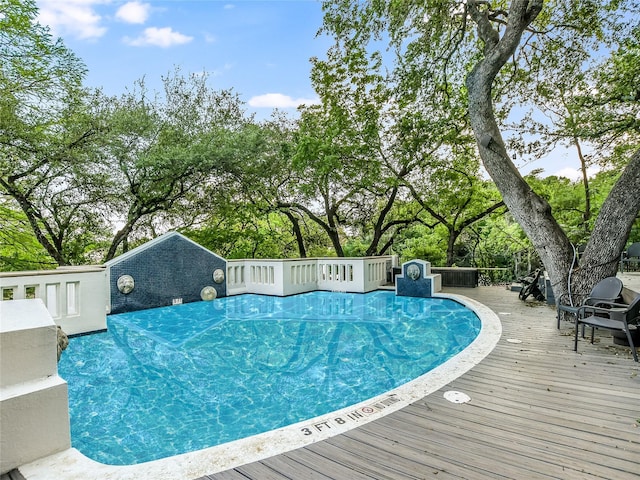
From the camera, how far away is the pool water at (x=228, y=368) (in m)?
2.92

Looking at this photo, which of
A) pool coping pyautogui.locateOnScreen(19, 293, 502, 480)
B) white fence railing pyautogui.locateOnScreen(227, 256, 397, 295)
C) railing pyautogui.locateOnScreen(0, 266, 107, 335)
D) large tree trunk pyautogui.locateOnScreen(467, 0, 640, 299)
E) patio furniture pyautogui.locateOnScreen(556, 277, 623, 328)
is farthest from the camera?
white fence railing pyautogui.locateOnScreen(227, 256, 397, 295)

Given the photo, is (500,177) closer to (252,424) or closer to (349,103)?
(252,424)

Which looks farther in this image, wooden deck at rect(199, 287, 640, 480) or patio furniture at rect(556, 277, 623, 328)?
patio furniture at rect(556, 277, 623, 328)

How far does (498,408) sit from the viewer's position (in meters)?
2.71

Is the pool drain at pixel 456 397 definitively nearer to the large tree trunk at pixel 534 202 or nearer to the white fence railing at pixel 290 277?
the large tree trunk at pixel 534 202

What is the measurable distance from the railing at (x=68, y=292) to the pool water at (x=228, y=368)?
37cm

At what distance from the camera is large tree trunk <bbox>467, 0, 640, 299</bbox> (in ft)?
18.0

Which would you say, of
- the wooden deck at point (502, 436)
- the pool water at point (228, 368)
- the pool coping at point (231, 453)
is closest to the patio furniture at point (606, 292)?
the wooden deck at point (502, 436)

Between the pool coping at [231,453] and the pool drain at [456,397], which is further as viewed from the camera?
the pool drain at [456,397]

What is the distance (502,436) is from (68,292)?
22.3ft

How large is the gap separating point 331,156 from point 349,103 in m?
2.55

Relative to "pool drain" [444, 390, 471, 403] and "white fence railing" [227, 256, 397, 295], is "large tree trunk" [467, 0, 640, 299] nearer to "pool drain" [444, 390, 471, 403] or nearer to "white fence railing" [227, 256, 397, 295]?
"pool drain" [444, 390, 471, 403]

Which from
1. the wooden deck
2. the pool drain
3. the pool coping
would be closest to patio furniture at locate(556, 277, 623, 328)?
the wooden deck

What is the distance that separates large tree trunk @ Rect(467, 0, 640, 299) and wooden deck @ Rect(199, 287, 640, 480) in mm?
2552
